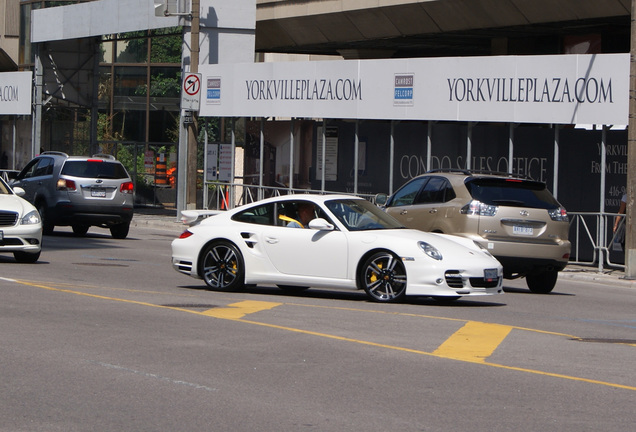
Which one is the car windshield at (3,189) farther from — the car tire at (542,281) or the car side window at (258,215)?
the car tire at (542,281)

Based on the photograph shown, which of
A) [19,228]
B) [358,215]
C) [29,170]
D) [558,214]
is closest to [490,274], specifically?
[358,215]

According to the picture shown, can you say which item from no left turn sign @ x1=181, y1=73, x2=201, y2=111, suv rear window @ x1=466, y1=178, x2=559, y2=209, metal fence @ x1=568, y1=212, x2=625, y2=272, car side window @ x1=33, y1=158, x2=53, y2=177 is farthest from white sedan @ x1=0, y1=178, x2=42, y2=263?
no left turn sign @ x1=181, y1=73, x2=201, y2=111

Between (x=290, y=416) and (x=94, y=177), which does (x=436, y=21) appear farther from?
(x=290, y=416)

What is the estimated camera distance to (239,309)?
12.6 m

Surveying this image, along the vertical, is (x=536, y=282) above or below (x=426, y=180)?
below

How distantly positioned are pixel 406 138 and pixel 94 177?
A: 7.47 meters

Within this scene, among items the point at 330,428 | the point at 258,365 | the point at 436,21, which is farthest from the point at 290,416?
the point at 436,21

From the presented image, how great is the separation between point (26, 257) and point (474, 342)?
9644 millimetres

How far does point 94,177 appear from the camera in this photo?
24.6 m

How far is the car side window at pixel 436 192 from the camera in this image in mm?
16625

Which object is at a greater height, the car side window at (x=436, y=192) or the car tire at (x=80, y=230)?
the car side window at (x=436, y=192)

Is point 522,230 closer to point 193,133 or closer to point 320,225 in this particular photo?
point 320,225

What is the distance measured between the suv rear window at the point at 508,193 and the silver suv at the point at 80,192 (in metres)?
10.7

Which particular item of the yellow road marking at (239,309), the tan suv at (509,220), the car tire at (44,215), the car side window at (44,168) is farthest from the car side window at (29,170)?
the yellow road marking at (239,309)
